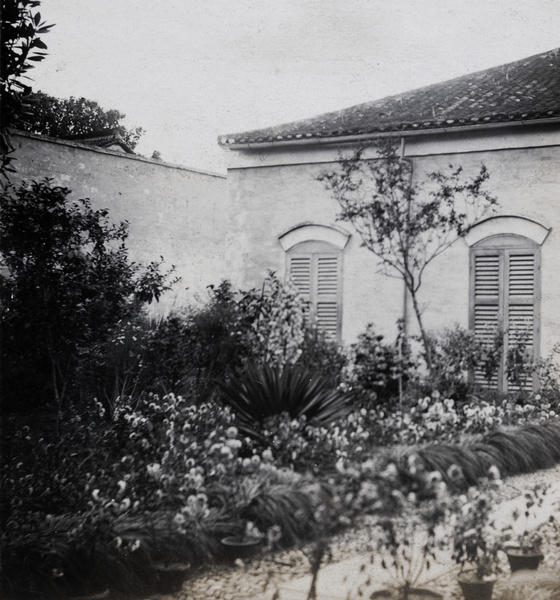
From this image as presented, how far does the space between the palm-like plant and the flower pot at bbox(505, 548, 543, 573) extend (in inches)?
64.5

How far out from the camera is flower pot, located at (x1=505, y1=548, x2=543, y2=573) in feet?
12.4

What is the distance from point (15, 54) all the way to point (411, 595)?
385 cm

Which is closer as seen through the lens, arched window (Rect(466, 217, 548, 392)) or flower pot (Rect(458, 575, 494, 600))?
flower pot (Rect(458, 575, 494, 600))

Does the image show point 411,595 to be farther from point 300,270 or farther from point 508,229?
point 300,270

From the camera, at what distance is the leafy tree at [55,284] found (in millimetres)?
4805

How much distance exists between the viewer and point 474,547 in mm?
3674

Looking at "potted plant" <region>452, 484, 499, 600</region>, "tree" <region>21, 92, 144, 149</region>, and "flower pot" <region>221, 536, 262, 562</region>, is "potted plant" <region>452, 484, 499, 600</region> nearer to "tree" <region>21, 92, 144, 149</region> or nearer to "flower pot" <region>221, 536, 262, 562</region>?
"flower pot" <region>221, 536, 262, 562</region>

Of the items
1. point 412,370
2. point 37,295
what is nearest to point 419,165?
point 412,370

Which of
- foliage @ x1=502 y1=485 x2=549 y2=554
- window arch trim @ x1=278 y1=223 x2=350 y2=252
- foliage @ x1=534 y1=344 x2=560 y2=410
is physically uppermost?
window arch trim @ x1=278 y1=223 x2=350 y2=252

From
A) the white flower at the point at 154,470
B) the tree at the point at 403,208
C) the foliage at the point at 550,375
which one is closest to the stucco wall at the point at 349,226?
the tree at the point at 403,208

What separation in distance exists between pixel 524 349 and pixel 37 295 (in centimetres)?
368

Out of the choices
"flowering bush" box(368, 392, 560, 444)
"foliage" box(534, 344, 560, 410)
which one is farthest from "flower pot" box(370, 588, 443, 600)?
"foliage" box(534, 344, 560, 410)

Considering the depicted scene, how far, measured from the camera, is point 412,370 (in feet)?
19.6

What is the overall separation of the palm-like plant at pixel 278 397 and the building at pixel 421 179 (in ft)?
3.26
